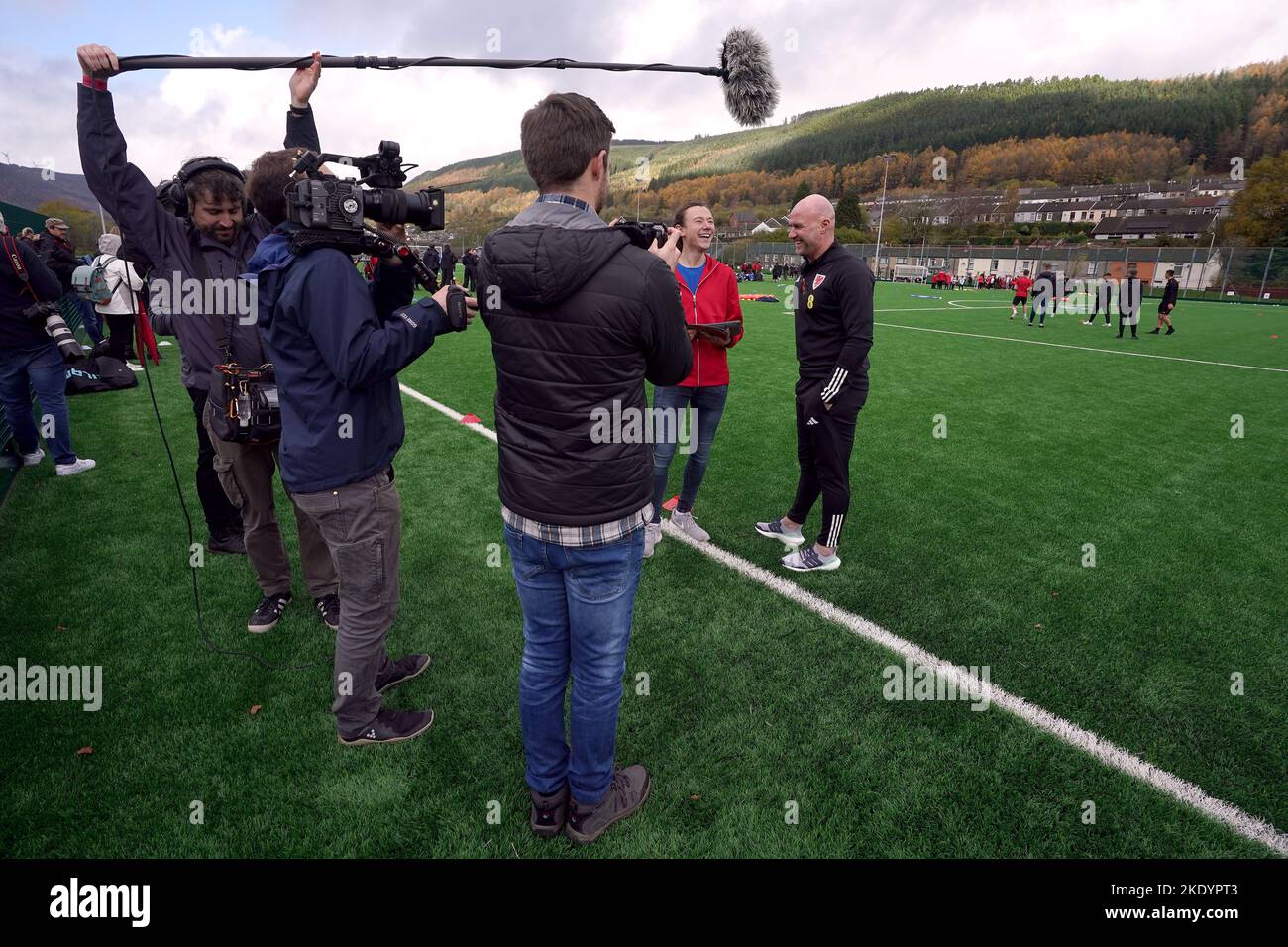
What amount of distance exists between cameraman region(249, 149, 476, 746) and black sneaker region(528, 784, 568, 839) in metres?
0.80

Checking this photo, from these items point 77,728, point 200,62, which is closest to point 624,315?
point 200,62

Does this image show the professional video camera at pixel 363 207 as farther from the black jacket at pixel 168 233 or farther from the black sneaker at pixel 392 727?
the black sneaker at pixel 392 727

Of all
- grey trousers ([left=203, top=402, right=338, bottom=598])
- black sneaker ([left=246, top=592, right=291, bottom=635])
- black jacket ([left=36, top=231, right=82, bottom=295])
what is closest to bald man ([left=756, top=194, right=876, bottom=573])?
grey trousers ([left=203, top=402, right=338, bottom=598])

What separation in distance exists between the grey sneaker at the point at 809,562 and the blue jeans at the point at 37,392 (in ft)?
21.2

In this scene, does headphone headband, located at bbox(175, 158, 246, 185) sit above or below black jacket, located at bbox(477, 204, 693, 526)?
above

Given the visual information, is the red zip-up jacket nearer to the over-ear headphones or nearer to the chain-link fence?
the over-ear headphones

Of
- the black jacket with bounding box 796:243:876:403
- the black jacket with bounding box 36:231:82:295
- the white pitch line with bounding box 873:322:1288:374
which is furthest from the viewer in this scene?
the white pitch line with bounding box 873:322:1288:374

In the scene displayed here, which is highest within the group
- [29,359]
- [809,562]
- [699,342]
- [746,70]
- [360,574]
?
[746,70]

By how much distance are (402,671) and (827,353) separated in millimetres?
3141

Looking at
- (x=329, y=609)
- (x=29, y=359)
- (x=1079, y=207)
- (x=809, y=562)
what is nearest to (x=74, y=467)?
(x=29, y=359)

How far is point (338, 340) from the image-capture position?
6.73ft

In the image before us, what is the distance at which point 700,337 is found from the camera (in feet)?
14.4

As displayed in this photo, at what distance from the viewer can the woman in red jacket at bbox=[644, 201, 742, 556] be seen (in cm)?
436

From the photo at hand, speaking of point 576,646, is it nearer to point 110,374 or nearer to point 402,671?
point 402,671
